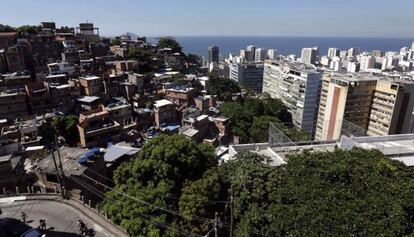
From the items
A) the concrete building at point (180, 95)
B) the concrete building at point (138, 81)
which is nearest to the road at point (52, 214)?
the concrete building at point (180, 95)

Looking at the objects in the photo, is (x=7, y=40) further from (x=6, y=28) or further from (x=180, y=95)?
(x=180, y=95)

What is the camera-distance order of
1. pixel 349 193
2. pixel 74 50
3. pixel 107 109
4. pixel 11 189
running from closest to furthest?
pixel 349 193 → pixel 11 189 → pixel 107 109 → pixel 74 50

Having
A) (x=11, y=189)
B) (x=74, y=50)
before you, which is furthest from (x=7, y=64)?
(x=11, y=189)

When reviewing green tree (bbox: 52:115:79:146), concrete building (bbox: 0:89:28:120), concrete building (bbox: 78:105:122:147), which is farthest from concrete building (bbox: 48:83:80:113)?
concrete building (bbox: 78:105:122:147)

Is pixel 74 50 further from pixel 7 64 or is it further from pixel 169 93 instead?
pixel 169 93

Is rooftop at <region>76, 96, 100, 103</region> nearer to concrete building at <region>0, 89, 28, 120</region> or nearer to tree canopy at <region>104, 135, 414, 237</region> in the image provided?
concrete building at <region>0, 89, 28, 120</region>

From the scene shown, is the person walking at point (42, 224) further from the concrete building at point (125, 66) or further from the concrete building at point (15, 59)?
the concrete building at point (15, 59)

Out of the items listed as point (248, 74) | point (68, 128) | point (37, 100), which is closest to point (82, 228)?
point (68, 128)
